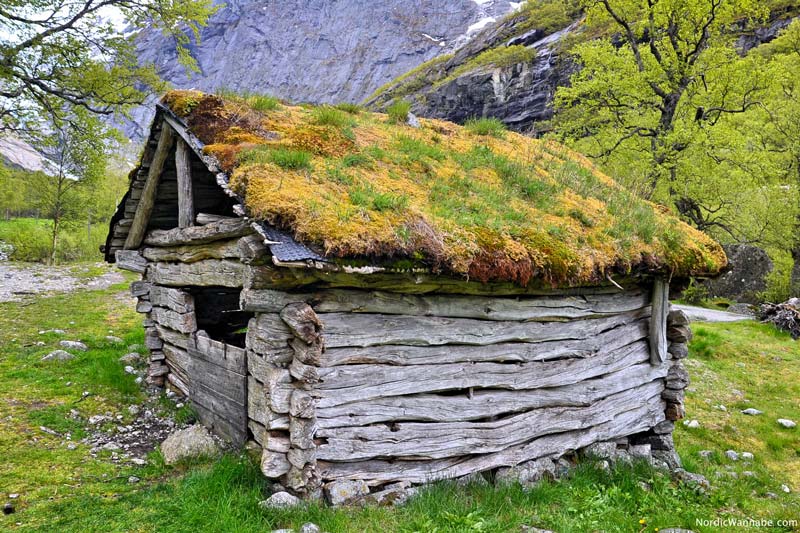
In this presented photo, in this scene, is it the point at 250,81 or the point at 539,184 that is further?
the point at 250,81

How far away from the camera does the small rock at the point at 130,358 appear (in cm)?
857

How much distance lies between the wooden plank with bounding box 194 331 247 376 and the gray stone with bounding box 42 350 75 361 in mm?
3749

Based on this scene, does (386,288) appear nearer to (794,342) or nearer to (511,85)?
(794,342)

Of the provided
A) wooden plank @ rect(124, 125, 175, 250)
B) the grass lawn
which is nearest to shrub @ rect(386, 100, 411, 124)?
wooden plank @ rect(124, 125, 175, 250)

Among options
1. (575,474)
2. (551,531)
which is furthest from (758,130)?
(551,531)

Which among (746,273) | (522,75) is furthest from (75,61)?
(522,75)

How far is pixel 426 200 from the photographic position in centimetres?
533

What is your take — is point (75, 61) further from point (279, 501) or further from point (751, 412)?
point (751, 412)

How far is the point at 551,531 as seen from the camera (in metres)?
4.57

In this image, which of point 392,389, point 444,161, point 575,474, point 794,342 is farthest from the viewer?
point 794,342

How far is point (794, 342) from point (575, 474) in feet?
37.7

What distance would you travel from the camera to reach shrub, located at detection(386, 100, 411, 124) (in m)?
7.88

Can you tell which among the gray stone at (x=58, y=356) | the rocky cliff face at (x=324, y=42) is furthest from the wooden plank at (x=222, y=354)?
the rocky cliff face at (x=324, y=42)

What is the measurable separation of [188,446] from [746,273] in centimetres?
2184
